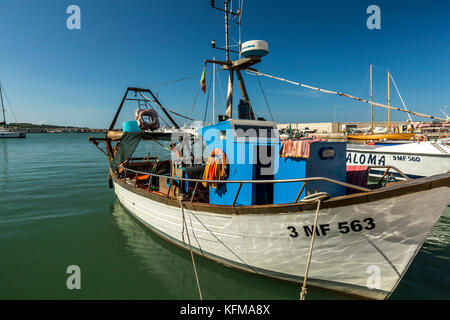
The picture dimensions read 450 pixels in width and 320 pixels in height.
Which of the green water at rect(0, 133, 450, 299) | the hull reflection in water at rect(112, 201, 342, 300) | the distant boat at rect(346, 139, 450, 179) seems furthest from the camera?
the distant boat at rect(346, 139, 450, 179)

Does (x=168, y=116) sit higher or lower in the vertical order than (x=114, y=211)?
higher

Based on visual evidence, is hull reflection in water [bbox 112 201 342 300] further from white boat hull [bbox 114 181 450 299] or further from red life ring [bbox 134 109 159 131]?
red life ring [bbox 134 109 159 131]

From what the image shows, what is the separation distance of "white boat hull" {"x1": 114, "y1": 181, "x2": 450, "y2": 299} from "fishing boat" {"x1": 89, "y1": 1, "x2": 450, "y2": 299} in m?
0.02

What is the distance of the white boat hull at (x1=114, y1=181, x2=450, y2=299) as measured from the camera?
365 cm

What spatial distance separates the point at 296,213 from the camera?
13.2ft

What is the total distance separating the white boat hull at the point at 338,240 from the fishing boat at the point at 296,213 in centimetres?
2

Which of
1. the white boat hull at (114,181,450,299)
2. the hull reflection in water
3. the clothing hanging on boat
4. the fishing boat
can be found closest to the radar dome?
the fishing boat

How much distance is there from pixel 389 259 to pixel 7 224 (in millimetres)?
12508

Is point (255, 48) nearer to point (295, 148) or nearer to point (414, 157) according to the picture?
point (295, 148)

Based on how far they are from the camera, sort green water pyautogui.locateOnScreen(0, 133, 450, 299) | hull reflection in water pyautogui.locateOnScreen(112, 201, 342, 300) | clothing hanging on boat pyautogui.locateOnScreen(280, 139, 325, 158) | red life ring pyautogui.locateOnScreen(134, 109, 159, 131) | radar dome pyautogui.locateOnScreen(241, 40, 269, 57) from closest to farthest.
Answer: clothing hanging on boat pyautogui.locateOnScreen(280, 139, 325, 158) → hull reflection in water pyautogui.locateOnScreen(112, 201, 342, 300) → green water pyautogui.locateOnScreen(0, 133, 450, 299) → radar dome pyautogui.locateOnScreen(241, 40, 269, 57) → red life ring pyautogui.locateOnScreen(134, 109, 159, 131)
